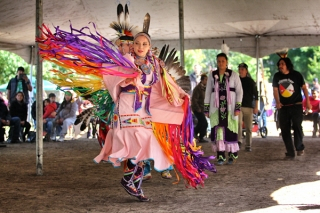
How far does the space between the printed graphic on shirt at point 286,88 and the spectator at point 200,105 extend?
4.83 metres

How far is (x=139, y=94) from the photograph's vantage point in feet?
20.0

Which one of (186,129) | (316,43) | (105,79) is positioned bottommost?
(186,129)

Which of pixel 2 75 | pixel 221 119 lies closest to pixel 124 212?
pixel 221 119

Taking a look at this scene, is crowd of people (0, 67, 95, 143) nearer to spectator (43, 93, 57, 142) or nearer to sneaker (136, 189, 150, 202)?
spectator (43, 93, 57, 142)

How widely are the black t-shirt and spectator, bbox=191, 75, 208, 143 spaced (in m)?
4.81

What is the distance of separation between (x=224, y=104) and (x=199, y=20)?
538 cm

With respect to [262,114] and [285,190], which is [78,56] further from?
[262,114]

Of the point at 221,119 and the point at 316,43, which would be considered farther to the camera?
the point at 316,43

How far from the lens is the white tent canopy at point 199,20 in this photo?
40.4 ft

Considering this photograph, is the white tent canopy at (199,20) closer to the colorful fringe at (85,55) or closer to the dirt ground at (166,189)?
the dirt ground at (166,189)

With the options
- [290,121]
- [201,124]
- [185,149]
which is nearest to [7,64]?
[201,124]

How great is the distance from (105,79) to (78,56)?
35 centimetres

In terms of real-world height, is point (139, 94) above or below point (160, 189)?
above

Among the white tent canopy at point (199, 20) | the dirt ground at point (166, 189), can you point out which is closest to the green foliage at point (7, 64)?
the white tent canopy at point (199, 20)
